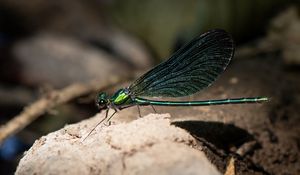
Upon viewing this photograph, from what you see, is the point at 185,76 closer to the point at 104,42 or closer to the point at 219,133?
the point at 219,133

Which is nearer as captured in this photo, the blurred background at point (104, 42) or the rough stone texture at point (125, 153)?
the rough stone texture at point (125, 153)

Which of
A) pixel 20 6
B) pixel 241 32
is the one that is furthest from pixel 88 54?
pixel 241 32

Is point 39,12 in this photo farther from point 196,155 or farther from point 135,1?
point 196,155

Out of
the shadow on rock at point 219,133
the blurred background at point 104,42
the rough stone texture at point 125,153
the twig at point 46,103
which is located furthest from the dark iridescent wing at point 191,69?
the twig at point 46,103

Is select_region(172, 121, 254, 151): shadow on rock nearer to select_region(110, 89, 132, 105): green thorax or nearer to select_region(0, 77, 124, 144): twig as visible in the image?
select_region(110, 89, 132, 105): green thorax

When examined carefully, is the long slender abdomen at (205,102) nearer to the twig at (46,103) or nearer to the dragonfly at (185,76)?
the dragonfly at (185,76)

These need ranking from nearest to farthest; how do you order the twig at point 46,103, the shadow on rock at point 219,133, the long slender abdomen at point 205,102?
the shadow on rock at point 219,133 → the long slender abdomen at point 205,102 → the twig at point 46,103
